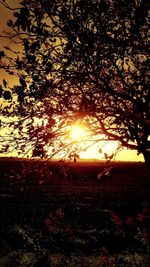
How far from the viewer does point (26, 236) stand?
17.7m

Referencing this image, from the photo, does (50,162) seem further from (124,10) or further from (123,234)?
(123,234)

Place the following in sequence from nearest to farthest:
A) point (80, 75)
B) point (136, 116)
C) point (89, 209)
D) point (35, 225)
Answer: point (136, 116), point (80, 75), point (35, 225), point (89, 209)

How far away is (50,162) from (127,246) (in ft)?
21.2

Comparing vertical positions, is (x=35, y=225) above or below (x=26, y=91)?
below

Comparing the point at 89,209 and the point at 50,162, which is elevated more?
the point at 50,162

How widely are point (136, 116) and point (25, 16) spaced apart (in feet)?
10.1

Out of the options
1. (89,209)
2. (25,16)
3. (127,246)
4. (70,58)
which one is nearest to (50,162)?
(70,58)

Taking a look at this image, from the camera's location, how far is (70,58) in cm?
881

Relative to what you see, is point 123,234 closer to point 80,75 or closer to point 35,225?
point 35,225

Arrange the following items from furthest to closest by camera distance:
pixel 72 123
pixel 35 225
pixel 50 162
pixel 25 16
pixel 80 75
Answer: pixel 35 225 → pixel 50 162 → pixel 72 123 → pixel 80 75 → pixel 25 16

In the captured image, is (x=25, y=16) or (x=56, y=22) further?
(x=56, y=22)

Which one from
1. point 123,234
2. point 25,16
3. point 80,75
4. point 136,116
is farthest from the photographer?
point 123,234

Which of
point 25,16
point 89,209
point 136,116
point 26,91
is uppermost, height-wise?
point 25,16

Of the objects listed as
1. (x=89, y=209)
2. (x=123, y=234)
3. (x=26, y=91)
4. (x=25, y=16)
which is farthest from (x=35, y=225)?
(x=25, y=16)
